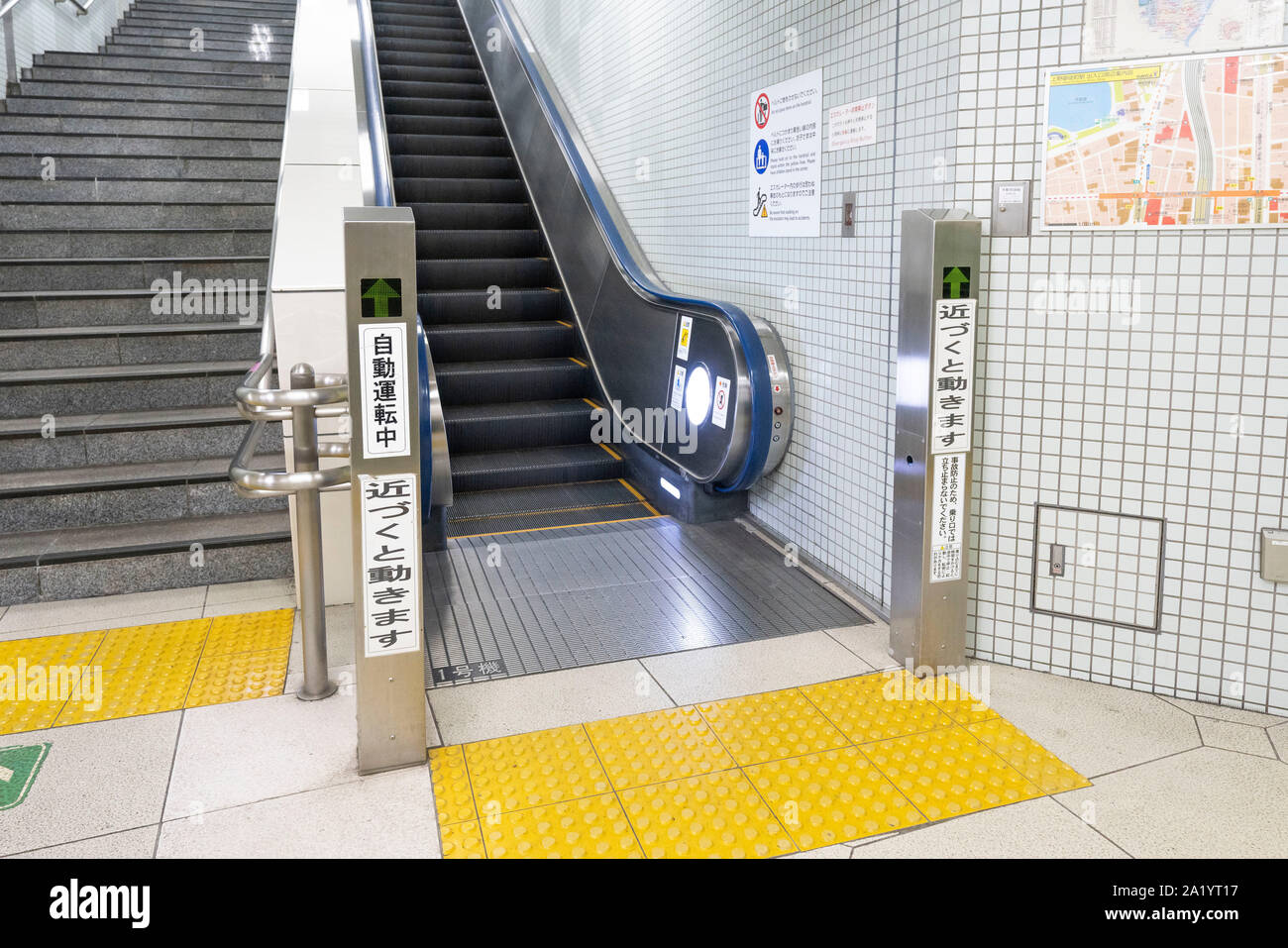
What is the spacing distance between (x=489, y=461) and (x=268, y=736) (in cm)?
239

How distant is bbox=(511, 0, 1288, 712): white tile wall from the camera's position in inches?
103

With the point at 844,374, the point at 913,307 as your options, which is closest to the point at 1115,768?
the point at 913,307

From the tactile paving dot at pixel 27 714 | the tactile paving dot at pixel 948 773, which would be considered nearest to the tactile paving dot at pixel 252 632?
the tactile paving dot at pixel 27 714

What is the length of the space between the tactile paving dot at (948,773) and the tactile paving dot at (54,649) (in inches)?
94.4

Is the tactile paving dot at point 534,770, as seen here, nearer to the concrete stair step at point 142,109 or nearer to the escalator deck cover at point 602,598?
the escalator deck cover at point 602,598

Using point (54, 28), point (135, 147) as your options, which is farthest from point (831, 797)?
point (54, 28)

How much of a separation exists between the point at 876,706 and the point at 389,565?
1.41 meters

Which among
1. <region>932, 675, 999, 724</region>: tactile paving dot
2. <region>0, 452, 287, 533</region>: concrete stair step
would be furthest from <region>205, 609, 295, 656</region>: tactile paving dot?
<region>932, 675, 999, 724</region>: tactile paving dot

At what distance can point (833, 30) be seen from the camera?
3.46m

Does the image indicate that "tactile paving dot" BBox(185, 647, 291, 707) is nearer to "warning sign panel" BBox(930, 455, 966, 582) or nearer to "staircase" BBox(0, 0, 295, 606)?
"staircase" BBox(0, 0, 295, 606)

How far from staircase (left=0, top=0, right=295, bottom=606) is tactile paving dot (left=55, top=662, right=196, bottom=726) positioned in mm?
732

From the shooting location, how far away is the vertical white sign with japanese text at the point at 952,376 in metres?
2.78

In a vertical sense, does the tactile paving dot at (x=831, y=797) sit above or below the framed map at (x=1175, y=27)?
below

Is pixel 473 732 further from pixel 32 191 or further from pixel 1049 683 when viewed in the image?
pixel 32 191
